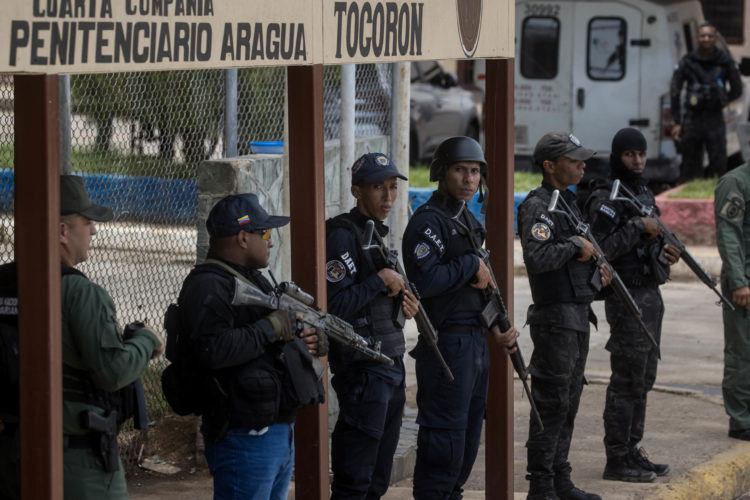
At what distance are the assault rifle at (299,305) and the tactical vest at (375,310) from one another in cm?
34

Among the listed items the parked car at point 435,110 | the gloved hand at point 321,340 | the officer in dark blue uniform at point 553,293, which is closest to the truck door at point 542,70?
the parked car at point 435,110

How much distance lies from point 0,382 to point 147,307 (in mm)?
3052

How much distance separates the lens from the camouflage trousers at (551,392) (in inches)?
237

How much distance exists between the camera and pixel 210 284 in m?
4.21

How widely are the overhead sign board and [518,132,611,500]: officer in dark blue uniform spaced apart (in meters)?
0.85

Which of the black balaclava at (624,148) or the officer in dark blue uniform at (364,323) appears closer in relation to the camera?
the officer in dark blue uniform at (364,323)

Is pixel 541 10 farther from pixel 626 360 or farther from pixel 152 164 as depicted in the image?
pixel 626 360

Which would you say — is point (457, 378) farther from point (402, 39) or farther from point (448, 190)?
point (402, 39)

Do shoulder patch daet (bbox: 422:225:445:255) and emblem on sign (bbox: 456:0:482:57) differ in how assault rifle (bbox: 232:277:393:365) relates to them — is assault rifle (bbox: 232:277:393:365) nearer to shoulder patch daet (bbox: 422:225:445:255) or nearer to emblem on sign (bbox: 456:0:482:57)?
shoulder patch daet (bbox: 422:225:445:255)

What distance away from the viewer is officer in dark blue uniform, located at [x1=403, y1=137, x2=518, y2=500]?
5.44 meters

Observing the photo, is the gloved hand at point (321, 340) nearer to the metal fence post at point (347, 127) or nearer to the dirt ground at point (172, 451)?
the dirt ground at point (172, 451)

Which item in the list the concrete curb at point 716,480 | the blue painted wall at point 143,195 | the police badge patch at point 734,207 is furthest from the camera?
the police badge patch at point 734,207

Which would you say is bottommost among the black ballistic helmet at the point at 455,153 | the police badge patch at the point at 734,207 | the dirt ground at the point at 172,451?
the dirt ground at the point at 172,451

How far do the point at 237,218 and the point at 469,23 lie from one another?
157 cm
